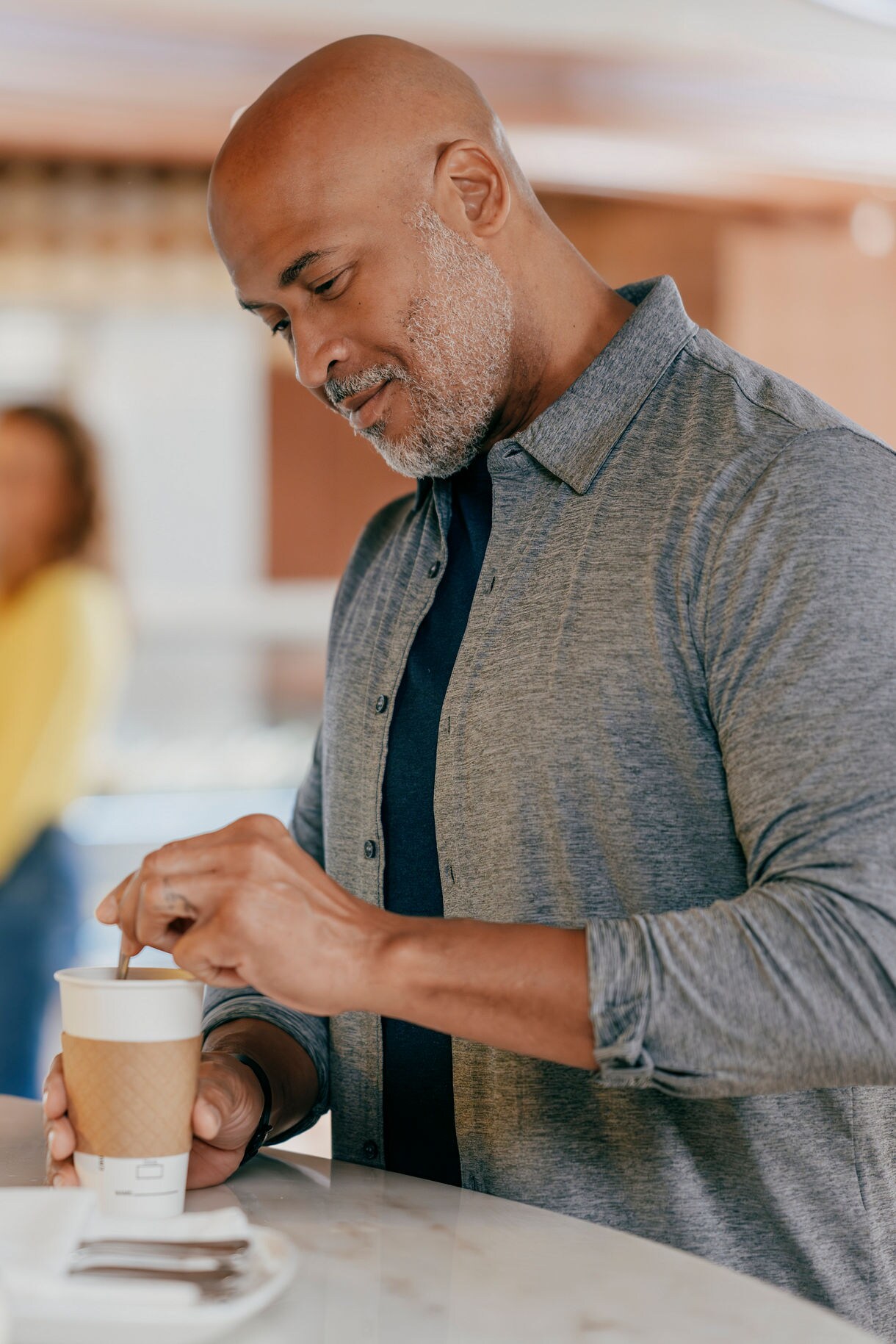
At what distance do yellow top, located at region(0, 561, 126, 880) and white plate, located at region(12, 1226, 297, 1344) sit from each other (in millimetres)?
2077

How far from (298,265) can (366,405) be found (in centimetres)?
14

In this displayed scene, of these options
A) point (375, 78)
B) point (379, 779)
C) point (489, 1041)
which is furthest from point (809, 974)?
point (375, 78)

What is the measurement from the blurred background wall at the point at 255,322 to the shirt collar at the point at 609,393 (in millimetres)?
3030

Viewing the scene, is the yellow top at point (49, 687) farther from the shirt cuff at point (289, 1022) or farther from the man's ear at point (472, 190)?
the man's ear at point (472, 190)

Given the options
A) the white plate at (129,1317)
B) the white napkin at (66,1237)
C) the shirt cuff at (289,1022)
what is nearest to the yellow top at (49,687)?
the shirt cuff at (289,1022)

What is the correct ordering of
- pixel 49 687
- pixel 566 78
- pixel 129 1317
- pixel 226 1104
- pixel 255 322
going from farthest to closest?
pixel 255 322
pixel 566 78
pixel 49 687
pixel 226 1104
pixel 129 1317

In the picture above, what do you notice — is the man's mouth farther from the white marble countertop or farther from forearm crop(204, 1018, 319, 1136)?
the white marble countertop

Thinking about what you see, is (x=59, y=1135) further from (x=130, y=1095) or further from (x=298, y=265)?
(x=298, y=265)

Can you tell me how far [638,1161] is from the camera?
3.31 feet

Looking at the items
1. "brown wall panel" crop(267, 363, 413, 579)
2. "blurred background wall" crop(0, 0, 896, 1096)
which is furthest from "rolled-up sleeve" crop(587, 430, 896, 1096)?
"brown wall panel" crop(267, 363, 413, 579)

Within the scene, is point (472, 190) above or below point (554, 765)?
above

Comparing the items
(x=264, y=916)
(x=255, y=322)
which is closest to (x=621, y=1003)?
A: (x=264, y=916)

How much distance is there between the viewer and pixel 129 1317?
2.05 ft

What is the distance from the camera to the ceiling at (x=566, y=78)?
138 inches
